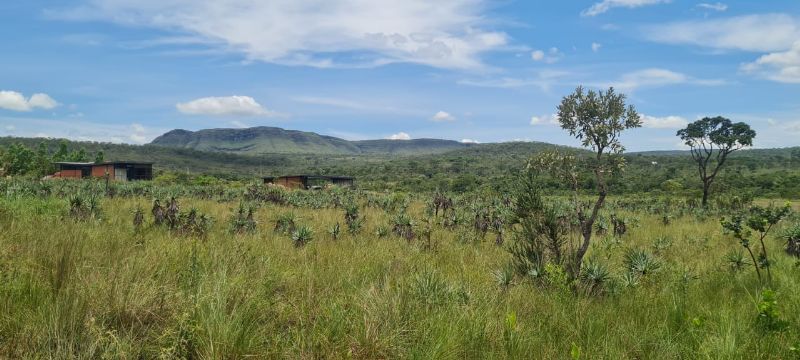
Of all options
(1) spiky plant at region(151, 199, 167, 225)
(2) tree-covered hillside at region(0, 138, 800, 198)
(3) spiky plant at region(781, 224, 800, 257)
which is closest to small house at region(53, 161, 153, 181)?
(2) tree-covered hillside at region(0, 138, 800, 198)

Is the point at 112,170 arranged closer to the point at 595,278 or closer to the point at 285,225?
the point at 285,225

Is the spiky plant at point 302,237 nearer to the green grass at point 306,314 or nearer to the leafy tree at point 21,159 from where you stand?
the green grass at point 306,314

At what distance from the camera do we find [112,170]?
2559 inches

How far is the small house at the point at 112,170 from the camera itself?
65438 millimetres

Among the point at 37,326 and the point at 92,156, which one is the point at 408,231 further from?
the point at 92,156

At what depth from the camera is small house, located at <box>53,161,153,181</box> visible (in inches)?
2576

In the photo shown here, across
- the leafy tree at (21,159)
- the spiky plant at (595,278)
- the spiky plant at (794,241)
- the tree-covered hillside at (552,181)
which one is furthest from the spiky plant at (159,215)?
the leafy tree at (21,159)

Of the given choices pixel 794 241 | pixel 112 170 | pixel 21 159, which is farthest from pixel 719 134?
pixel 21 159

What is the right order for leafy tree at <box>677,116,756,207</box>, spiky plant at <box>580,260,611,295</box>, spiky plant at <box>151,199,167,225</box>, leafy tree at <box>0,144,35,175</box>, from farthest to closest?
1. leafy tree at <box>0,144,35,175</box>
2. leafy tree at <box>677,116,756,207</box>
3. spiky plant at <box>151,199,167,225</box>
4. spiky plant at <box>580,260,611,295</box>

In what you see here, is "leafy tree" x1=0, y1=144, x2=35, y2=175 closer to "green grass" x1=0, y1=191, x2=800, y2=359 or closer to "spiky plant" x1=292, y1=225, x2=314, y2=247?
"spiky plant" x1=292, y1=225, x2=314, y2=247

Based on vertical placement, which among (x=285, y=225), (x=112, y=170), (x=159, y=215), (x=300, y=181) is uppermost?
(x=159, y=215)

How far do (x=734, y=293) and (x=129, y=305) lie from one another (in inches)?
301

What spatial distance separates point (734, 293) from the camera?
22.4 ft

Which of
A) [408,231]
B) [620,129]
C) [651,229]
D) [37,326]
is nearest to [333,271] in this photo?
[37,326]
